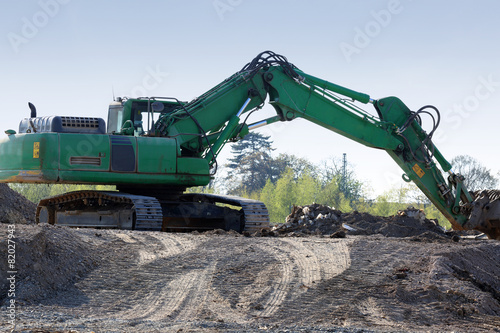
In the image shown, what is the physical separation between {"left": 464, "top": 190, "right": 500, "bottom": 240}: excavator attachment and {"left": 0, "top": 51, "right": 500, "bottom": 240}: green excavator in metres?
0.02

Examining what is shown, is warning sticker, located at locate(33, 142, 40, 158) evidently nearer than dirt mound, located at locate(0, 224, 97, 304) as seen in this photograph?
No

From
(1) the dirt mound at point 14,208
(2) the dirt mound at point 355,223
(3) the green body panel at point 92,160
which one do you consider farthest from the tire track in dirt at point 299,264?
(1) the dirt mound at point 14,208

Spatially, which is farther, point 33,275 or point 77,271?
point 77,271

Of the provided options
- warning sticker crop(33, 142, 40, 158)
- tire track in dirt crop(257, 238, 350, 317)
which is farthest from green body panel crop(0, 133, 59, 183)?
tire track in dirt crop(257, 238, 350, 317)

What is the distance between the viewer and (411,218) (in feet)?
53.1

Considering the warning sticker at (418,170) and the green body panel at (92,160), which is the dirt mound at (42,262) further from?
the warning sticker at (418,170)

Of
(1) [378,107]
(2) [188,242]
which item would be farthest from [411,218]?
(2) [188,242]

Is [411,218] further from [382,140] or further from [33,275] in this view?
[33,275]

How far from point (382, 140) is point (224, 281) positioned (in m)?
7.85

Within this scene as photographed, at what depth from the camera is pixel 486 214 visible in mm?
14047

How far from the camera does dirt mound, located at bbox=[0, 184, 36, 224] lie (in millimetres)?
18750

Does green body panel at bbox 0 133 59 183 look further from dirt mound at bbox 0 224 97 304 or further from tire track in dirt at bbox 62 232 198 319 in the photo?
dirt mound at bbox 0 224 97 304

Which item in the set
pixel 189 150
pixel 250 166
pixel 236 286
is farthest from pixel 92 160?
pixel 250 166

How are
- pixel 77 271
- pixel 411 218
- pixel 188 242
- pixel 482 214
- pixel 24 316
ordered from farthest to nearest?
1. pixel 411 218
2. pixel 482 214
3. pixel 188 242
4. pixel 77 271
5. pixel 24 316
